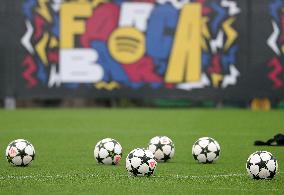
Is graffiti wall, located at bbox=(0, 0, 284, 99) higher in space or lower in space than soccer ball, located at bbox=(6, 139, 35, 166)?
higher

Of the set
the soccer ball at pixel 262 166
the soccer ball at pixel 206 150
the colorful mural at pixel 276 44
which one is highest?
the colorful mural at pixel 276 44

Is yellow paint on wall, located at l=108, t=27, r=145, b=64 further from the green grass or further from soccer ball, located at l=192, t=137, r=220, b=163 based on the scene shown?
soccer ball, located at l=192, t=137, r=220, b=163

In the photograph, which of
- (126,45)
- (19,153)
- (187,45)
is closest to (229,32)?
(187,45)

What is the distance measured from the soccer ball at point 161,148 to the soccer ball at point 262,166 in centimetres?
302

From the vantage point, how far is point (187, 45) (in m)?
32.9

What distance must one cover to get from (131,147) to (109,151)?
4.50 meters

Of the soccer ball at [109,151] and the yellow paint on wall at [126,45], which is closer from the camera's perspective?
the soccer ball at [109,151]

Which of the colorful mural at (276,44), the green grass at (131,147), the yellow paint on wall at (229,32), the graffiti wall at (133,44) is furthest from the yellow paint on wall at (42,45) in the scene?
the colorful mural at (276,44)

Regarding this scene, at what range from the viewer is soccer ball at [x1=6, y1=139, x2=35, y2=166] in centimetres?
1407

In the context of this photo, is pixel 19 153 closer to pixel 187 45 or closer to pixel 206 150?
pixel 206 150

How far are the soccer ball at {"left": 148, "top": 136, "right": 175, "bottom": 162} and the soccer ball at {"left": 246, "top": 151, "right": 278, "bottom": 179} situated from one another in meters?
3.02

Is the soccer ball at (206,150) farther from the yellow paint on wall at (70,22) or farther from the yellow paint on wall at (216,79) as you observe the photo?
the yellow paint on wall at (70,22)

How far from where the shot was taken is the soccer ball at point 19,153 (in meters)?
14.1

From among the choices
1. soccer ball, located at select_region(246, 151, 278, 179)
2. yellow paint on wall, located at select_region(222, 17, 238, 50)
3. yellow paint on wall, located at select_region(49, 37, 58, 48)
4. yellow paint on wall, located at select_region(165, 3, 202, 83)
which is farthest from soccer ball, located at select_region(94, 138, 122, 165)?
yellow paint on wall, located at select_region(222, 17, 238, 50)
